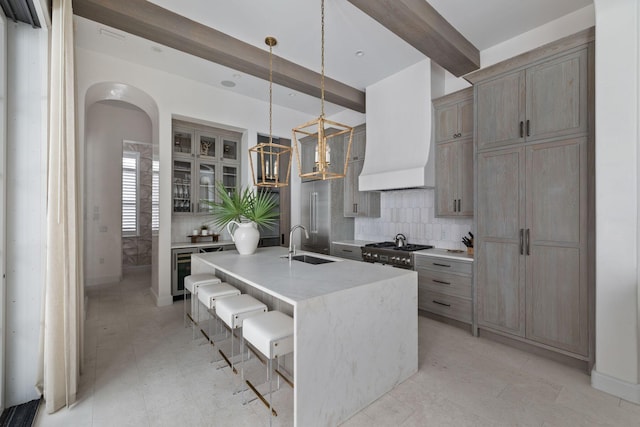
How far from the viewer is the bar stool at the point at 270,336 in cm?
174

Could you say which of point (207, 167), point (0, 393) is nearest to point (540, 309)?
point (0, 393)

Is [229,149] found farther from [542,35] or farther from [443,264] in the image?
[542,35]

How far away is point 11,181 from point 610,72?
4.17 m

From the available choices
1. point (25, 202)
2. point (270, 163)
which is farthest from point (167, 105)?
point (25, 202)

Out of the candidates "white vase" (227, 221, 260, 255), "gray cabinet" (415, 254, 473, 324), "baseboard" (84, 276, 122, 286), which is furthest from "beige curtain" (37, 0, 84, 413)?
"baseboard" (84, 276, 122, 286)

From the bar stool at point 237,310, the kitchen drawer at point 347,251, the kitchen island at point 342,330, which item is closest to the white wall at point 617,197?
the kitchen island at point 342,330

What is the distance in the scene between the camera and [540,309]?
8.49 feet

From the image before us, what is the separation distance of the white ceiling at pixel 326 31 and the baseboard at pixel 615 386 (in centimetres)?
310

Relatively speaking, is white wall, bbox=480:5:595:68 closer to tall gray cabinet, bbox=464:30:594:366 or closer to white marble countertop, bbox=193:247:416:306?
tall gray cabinet, bbox=464:30:594:366

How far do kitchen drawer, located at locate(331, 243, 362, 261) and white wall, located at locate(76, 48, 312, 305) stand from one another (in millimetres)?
1899

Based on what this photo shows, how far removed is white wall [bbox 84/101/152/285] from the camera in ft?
16.6

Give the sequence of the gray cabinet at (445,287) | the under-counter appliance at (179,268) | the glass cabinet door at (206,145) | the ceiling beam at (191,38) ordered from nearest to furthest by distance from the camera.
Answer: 1. the ceiling beam at (191,38)
2. the gray cabinet at (445,287)
3. the under-counter appliance at (179,268)
4. the glass cabinet door at (206,145)

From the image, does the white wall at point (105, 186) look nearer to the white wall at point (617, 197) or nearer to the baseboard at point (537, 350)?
the baseboard at point (537, 350)

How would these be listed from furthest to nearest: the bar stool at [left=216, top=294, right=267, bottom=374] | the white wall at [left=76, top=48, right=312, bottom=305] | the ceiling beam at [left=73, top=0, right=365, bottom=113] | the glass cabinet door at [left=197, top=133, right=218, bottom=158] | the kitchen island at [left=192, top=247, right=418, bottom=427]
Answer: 1. the glass cabinet door at [left=197, top=133, right=218, bottom=158]
2. the white wall at [left=76, top=48, right=312, bottom=305]
3. the ceiling beam at [left=73, top=0, right=365, bottom=113]
4. the bar stool at [left=216, top=294, right=267, bottom=374]
5. the kitchen island at [left=192, top=247, right=418, bottom=427]
